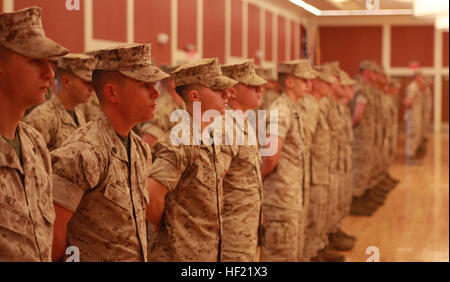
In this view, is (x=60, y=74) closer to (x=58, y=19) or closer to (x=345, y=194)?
(x=58, y=19)

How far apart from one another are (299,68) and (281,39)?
639 millimetres

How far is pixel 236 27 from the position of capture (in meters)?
2.51

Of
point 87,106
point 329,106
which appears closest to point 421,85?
point 329,106

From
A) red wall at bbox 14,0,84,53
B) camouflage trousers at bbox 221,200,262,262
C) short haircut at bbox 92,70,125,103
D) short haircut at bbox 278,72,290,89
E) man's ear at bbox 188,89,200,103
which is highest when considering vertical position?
red wall at bbox 14,0,84,53

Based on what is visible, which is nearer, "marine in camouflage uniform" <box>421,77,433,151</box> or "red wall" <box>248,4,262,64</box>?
"red wall" <box>248,4,262,64</box>

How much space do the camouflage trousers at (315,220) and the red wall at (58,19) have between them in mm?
3033

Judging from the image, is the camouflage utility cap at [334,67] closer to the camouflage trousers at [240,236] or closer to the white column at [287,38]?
the white column at [287,38]


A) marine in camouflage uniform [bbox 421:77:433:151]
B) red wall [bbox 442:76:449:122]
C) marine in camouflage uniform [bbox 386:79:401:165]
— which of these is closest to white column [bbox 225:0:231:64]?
marine in camouflage uniform [bbox 386:79:401:165]

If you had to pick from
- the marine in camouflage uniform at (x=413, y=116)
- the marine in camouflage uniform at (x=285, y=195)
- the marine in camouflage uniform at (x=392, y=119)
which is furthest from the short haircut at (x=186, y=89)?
the marine in camouflage uniform at (x=413, y=116)

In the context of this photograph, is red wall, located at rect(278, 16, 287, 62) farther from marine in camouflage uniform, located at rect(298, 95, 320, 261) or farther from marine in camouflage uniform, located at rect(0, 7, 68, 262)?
marine in camouflage uniform, located at rect(298, 95, 320, 261)

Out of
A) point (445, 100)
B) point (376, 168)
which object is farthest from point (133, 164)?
point (445, 100)

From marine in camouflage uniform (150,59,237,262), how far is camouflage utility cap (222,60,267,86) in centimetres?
44

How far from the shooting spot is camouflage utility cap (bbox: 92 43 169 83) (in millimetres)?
1909
